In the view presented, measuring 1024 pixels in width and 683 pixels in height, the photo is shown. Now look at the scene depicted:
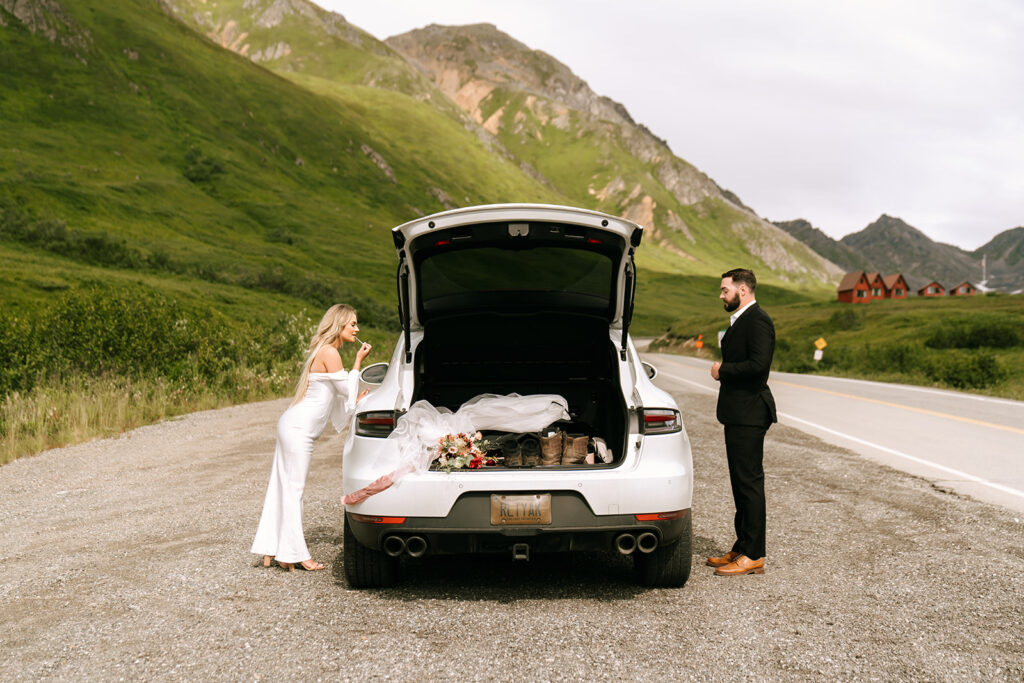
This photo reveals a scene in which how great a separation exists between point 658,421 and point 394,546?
1637mm

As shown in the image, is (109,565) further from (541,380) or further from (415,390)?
(541,380)

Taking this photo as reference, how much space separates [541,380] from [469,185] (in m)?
157

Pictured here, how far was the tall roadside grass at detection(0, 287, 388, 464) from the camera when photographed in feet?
34.4

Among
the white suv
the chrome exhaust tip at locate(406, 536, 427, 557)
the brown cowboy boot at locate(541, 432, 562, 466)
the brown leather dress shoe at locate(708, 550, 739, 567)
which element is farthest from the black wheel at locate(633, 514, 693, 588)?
the chrome exhaust tip at locate(406, 536, 427, 557)

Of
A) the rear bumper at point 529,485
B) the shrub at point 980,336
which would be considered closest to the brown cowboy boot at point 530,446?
the rear bumper at point 529,485

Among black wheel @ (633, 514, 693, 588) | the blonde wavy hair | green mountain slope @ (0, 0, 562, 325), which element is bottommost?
black wheel @ (633, 514, 693, 588)

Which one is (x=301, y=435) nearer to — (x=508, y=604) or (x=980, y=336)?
(x=508, y=604)

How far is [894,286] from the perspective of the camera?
113500 mm

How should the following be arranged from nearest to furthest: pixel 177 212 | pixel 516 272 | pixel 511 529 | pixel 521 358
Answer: pixel 511 529 < pixel 516 272 < pixel 521 358 < pixel 177 212

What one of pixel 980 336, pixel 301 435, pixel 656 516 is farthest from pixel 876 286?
pixel 301 435

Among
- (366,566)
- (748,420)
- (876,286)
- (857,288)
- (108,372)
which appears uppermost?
(876,286)

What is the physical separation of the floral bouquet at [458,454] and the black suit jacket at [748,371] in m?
1.65

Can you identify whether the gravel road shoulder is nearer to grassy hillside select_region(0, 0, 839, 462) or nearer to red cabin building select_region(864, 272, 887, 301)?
grassy hillside select_region(0, 0, 839, 462)

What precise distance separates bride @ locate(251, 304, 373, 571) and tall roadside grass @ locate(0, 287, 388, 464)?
236 inches
